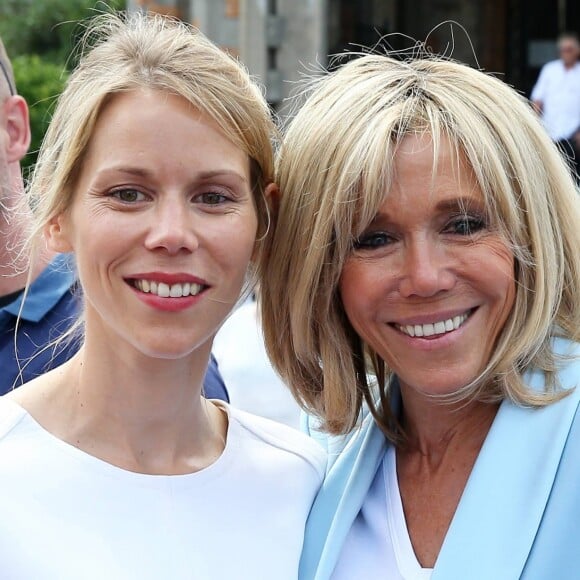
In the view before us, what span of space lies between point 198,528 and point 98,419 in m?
0.32

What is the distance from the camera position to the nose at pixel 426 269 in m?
2.38

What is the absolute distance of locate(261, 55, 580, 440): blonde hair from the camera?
7.88 feet

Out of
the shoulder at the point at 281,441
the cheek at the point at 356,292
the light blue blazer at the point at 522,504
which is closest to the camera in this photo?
the light blue blazer at the point at 522,504

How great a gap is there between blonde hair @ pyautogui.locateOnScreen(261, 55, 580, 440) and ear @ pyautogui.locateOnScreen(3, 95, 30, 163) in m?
1.03

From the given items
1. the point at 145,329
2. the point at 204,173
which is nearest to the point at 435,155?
the point at 204,173

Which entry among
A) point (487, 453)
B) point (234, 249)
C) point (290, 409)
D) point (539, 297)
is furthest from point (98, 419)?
point (290, 409)

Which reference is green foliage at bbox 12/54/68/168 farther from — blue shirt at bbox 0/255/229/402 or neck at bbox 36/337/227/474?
neck at bbox 36/337/227/474

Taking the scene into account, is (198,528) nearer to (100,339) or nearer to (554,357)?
(100,339)

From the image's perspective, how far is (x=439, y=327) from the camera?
2.46m

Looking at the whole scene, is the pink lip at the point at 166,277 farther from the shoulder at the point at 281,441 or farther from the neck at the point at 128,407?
the shoulder at the point at 281,441

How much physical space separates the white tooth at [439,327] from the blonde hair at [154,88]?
455 mm

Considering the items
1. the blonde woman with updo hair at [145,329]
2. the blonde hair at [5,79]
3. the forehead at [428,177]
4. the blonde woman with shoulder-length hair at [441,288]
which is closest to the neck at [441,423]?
the blonde woman with shoulder-length hair at [441,288]

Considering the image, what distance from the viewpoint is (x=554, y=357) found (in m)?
2.46

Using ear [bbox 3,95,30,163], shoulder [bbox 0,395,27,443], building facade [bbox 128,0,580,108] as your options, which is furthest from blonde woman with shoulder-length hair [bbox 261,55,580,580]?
building facade [bbox 128,0,580,108]
